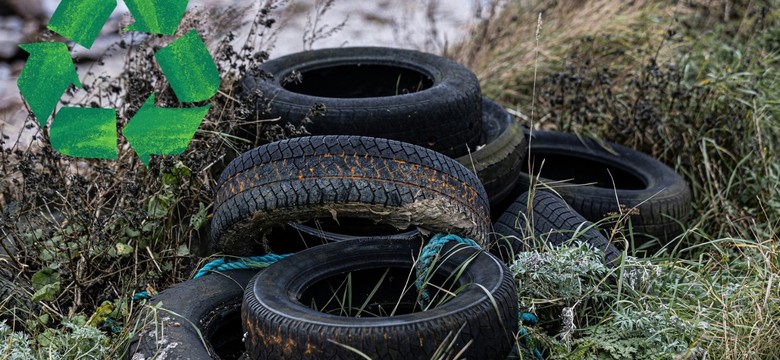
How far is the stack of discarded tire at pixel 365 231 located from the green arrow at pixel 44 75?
776 millimetres

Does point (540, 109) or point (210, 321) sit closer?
point (210, 321)

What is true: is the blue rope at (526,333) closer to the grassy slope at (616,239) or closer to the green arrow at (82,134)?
the grassy slope at (616,239)

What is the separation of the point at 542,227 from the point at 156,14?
1892mm

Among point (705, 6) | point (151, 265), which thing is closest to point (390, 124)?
point (151, 265)

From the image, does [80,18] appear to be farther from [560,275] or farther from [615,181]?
[615,181]

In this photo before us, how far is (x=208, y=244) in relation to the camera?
4074 mm

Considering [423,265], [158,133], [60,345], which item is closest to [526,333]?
[423,265]

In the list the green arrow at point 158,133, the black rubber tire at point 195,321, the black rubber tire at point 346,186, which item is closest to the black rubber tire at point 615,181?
the black rubber tire at point 346,186

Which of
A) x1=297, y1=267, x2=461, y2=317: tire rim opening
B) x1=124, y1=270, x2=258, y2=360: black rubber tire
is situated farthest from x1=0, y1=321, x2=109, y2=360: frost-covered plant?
x1=297, y1=267, x2=461, y2=317: tire rim opening

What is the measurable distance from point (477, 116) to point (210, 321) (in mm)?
1767

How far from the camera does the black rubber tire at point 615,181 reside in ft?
14.4

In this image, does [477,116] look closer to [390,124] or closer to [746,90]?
[390,124]

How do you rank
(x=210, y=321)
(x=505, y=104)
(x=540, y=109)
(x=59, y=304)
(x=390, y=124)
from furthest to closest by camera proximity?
(x=505, y=104) < (x=540, y=109) < (x=390, y=124) < (x=59, y=304) < (x=210, y=321)

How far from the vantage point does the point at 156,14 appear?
351 cm
